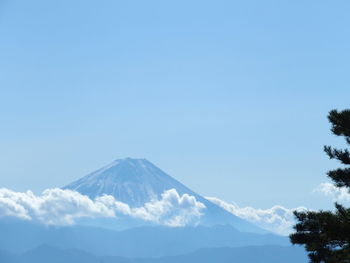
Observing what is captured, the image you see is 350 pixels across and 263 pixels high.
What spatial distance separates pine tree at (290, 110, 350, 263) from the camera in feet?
68.5

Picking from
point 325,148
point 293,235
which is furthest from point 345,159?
point 293,235

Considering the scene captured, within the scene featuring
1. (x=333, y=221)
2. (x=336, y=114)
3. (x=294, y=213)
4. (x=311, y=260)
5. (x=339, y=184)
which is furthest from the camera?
(x=311, y=260)

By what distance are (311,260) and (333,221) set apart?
22592mm

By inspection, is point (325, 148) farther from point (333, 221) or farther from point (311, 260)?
point (311, 260)

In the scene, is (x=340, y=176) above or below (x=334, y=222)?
above

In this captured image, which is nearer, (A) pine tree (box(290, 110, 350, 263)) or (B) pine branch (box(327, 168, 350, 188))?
(A) pine tree (box(290, 110, 350, 263))

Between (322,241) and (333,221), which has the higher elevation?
(322,241)

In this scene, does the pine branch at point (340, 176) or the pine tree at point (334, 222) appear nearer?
the pine tree at point (334, 222)

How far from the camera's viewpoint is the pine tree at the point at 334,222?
20875mm

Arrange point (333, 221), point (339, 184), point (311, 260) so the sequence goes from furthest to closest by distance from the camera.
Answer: point (311, 260), point (339, 184), point (333, 221)

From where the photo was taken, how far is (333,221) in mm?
20734

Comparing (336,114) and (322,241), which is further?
(322,241)

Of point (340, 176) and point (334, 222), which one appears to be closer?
point (334, 222)

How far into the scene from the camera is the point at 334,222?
2072 centimetres
